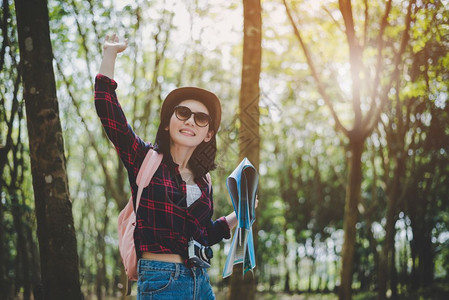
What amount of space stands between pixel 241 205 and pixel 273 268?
41.3ft

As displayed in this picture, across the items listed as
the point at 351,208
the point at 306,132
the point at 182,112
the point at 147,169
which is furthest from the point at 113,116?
the point at 306,132

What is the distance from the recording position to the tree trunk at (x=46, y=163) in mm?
2926

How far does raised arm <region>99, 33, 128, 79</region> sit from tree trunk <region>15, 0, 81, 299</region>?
0.77 m

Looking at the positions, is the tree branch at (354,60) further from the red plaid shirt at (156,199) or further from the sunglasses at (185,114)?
the red plaid shirt at (156,199)

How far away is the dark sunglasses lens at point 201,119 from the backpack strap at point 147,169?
299 millimetres

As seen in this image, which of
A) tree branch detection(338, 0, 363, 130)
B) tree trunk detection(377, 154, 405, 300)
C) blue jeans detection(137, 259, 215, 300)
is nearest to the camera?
blue jeans detection(137, 259, 215, 300)

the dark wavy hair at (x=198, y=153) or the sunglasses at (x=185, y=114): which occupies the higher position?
the sunglasses at (x=185, y=114)

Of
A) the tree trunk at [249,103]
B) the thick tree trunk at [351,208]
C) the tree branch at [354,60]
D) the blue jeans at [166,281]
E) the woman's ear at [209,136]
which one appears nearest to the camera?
the blue jeans at [166,281]

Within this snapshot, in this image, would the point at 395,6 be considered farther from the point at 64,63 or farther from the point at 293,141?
the point at 293,141

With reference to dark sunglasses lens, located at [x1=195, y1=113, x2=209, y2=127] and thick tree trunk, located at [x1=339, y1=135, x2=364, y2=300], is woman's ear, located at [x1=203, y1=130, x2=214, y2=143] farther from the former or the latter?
thick tree trunk, located at [x1=339, y1=135, x2=364, y2=300]

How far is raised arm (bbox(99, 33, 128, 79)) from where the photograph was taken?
237 centimetres

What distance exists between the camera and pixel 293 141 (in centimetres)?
1311

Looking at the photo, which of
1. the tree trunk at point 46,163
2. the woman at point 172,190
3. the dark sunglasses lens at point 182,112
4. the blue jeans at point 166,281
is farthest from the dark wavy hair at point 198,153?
the tree trunk at point 46,163

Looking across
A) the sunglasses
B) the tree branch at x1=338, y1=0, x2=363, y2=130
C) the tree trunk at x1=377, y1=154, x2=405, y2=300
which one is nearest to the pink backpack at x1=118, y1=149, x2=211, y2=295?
the sunglasses
